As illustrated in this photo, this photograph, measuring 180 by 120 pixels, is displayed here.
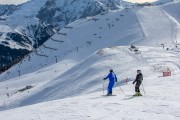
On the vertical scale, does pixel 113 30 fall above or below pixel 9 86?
above

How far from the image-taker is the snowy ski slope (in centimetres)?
2281

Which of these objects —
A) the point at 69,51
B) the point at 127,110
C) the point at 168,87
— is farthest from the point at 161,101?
the point at 69,51

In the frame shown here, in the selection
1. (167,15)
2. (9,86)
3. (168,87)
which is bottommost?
(9,86)

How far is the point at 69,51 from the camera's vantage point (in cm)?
16700

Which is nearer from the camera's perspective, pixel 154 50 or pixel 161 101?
pixel 161 101

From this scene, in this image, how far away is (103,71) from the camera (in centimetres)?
7012

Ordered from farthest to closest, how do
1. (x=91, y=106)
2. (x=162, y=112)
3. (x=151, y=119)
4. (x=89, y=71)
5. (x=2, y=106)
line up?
(x=89, y=71), (x=2, y=106), (x=91, y=106), (x=162, y=112), (x=151, y=119)

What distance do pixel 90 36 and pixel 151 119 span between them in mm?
158122

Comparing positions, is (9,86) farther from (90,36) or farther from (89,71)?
(90,36)

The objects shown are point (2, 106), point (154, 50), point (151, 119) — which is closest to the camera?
point (151, 119)

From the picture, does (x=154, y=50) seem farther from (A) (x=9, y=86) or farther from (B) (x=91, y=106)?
(B) (x=91, y=106)

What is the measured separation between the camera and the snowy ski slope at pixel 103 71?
22812mm

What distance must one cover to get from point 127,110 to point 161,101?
152 inches

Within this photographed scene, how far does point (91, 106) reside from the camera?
2428 centimetres
